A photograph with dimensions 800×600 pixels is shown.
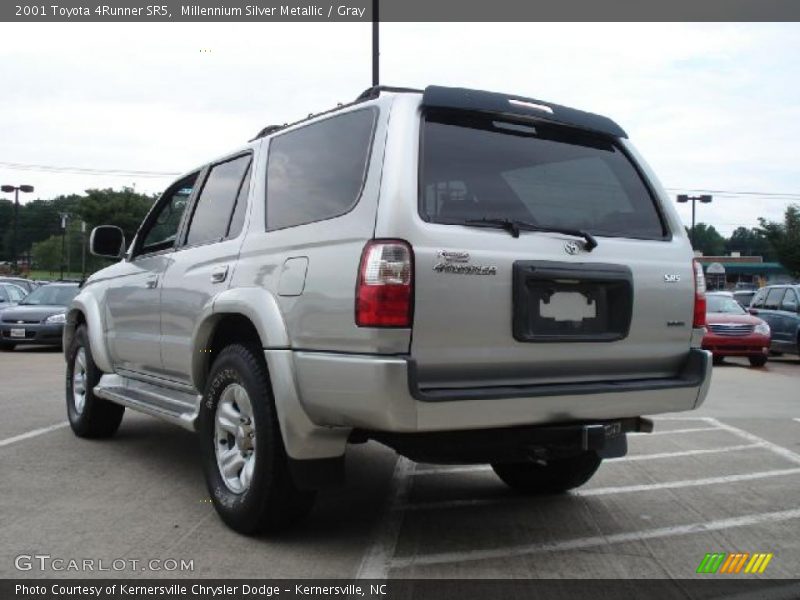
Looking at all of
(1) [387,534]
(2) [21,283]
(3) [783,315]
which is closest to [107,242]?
(1) [387,534]

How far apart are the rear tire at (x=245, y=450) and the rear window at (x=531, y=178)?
1.21 meters

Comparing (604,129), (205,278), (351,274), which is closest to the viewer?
(351,274)

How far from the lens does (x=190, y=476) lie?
5410mm

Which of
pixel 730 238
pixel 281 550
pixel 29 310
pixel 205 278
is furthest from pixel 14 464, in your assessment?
pixel 730 238

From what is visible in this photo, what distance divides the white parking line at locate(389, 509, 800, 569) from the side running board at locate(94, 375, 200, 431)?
5.17ft

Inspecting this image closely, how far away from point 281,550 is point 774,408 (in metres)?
7.50

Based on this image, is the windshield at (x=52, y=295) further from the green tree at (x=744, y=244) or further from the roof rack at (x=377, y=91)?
the green tree at (x=744, y=244)

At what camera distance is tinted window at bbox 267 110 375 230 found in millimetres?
3725

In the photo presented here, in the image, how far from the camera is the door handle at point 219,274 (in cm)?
438

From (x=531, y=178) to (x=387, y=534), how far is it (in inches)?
76.1

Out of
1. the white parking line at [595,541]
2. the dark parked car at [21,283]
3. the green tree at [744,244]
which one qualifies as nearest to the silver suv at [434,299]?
the white parking line at [595,541]

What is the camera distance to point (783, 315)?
17.6m

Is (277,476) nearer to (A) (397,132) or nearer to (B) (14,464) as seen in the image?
(A) (397,132)

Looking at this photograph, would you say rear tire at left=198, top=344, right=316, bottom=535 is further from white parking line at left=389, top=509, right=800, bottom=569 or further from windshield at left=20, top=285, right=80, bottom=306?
windshield at left=20, top=285, right=80, bottom=306
